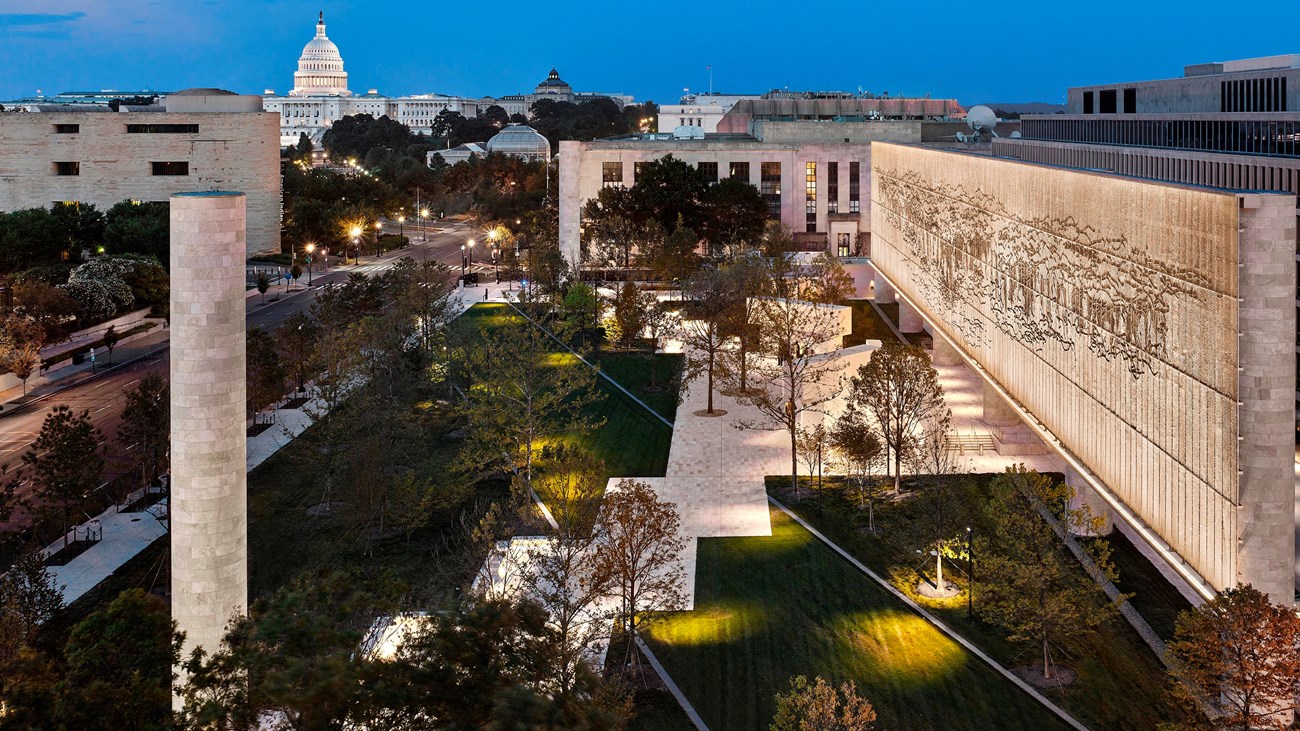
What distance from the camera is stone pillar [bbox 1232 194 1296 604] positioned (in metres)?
19.8

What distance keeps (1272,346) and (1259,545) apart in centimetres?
361

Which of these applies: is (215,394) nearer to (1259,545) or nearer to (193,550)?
(193,550)

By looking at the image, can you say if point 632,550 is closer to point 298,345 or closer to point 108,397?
point 298,345

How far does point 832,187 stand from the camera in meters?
85.9

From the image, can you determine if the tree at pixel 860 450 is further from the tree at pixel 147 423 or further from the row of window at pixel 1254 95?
the row of window at pixel 1254 95

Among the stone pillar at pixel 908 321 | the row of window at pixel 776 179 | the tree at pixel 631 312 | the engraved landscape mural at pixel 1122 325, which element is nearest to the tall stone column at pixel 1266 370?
the engraved landscape mural at pixel 1122 325

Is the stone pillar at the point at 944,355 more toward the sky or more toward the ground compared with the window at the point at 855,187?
more toward the ground

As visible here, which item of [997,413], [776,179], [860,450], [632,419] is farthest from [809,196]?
[860,450]

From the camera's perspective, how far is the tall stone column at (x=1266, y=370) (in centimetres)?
1980

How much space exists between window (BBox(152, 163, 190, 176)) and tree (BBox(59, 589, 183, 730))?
77.7 m

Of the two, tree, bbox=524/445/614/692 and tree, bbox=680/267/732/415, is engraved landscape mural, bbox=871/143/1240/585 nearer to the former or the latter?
tree, bbox=680/267/732/415

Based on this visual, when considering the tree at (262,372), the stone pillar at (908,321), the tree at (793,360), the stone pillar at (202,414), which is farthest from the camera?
the stone pillar at (908,321)

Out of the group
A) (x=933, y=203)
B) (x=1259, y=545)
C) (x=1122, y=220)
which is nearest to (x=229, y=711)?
(x=1259, y=545)

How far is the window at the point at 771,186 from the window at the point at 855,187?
5467 millimetres
